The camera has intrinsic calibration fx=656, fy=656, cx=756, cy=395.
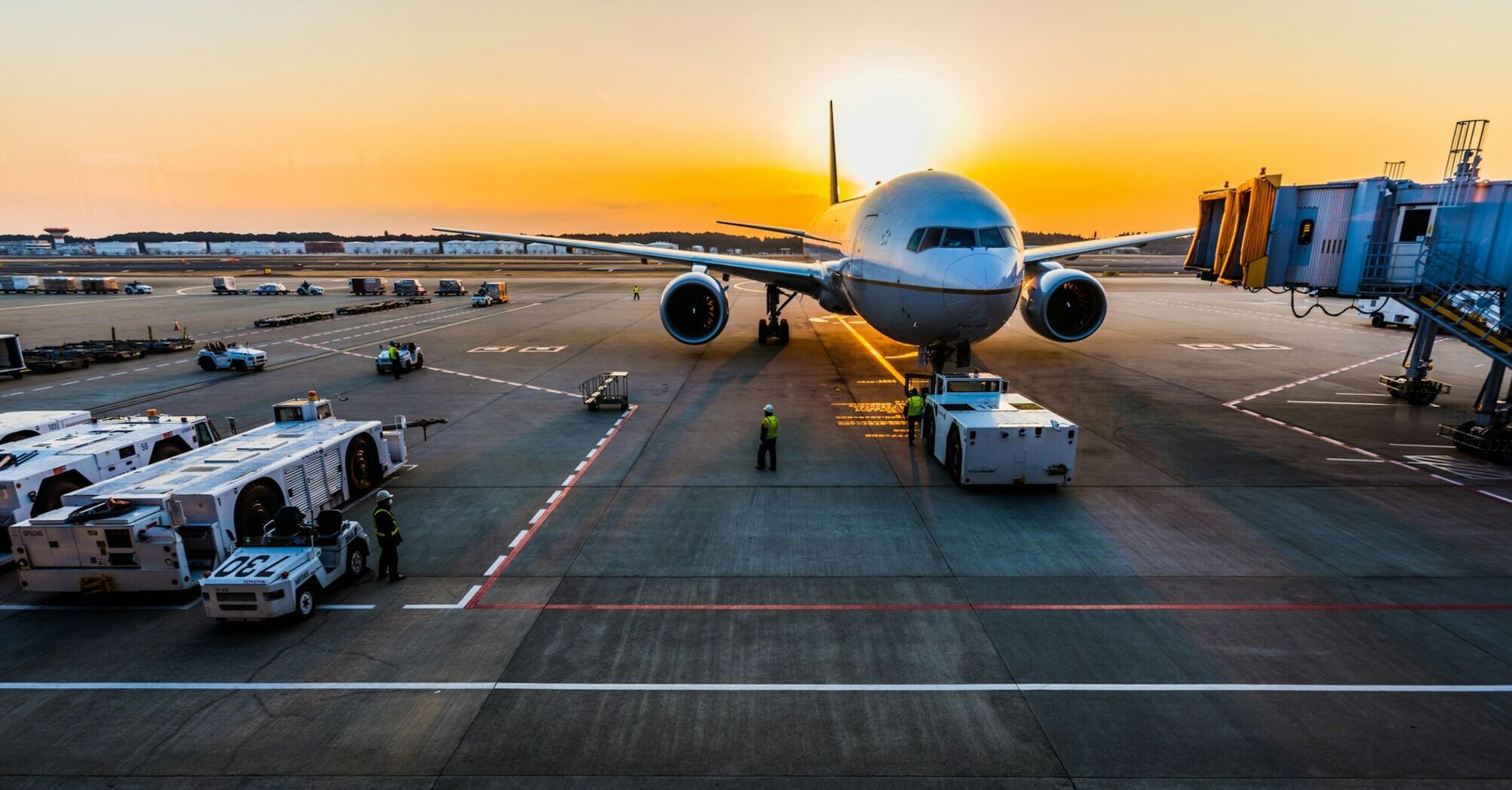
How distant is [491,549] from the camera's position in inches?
474

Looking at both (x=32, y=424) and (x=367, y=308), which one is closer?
(x=32, y=424)

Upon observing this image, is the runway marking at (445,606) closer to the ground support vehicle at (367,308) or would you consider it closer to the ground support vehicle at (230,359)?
the ground support vehicle at (230,359)

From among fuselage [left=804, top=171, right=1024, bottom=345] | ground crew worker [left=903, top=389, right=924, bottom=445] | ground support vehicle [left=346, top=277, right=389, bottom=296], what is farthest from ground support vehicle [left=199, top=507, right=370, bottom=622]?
ground support vehicle [left=346, top=277, right=389, bottom=296]

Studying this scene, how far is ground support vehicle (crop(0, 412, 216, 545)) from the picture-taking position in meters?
11.6

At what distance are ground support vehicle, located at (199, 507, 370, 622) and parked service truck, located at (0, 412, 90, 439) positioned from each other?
869 centimetres

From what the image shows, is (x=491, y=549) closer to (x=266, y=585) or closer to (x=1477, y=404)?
(x=266, y=585)

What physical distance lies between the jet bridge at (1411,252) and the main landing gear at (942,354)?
933 cm

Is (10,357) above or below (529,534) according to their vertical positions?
above

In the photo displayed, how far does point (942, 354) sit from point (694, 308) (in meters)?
11.8

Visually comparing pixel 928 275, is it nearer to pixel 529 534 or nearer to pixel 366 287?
pixel 529 534

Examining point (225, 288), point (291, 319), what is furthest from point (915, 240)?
point (225, 288)

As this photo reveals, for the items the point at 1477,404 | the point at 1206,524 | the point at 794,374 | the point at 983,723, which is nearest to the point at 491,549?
the point at 983,723

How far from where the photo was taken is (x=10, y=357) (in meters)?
27.5

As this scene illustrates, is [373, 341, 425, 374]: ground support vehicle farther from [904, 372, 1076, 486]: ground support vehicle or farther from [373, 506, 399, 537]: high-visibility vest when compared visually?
[904, 372, 1076, 486]: ground support vehicle
